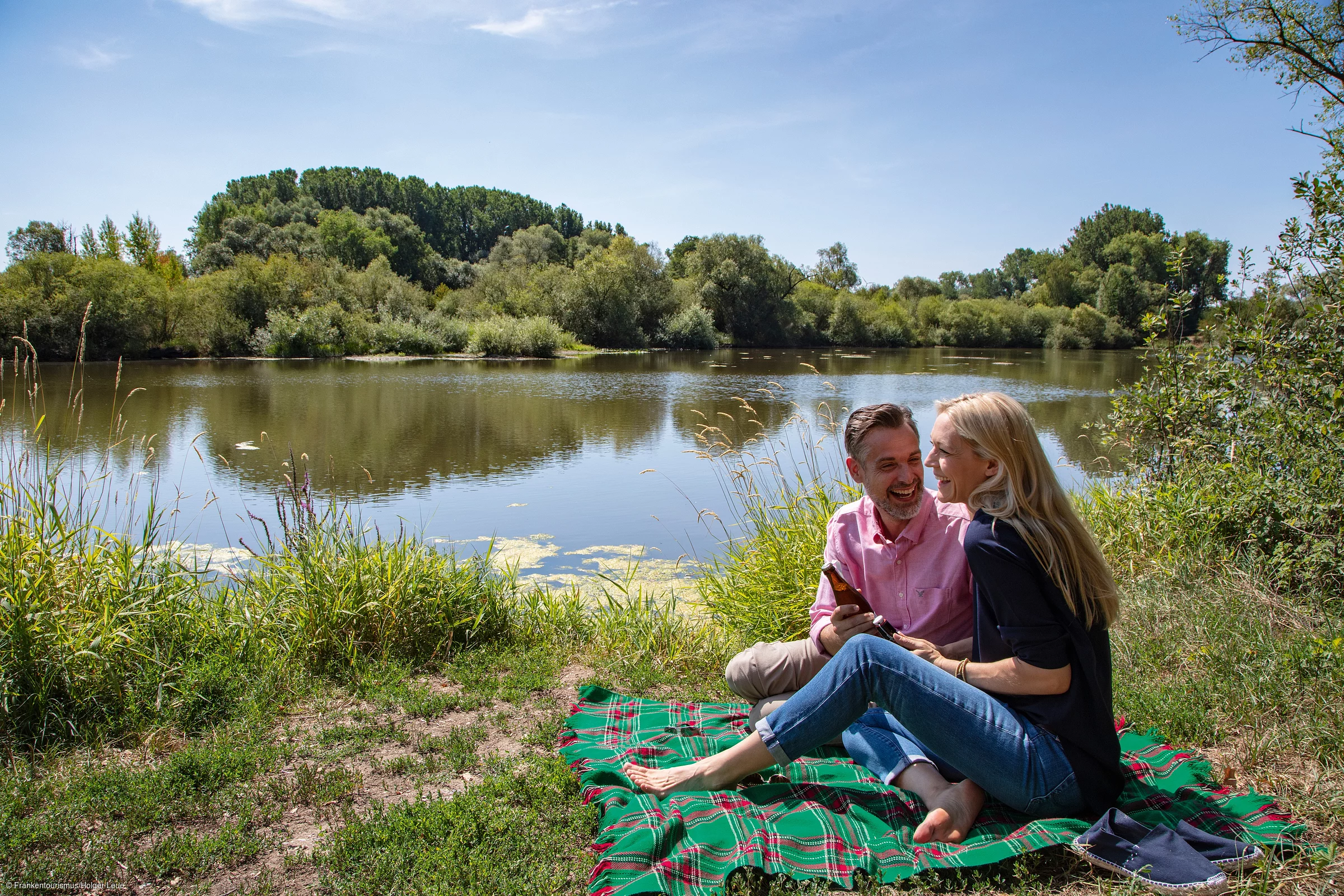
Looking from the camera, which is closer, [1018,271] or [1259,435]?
[1259,435]

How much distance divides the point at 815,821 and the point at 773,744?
0.24 meters

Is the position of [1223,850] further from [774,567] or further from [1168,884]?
[774,567]

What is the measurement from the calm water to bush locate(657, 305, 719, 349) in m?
12.9

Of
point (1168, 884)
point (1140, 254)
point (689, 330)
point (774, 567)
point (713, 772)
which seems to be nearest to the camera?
point (1168, 884)

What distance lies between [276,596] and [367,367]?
25335 millimetres

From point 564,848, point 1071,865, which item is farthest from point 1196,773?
point 564,848

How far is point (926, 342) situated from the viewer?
53.5m

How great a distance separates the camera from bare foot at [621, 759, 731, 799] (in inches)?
95.0

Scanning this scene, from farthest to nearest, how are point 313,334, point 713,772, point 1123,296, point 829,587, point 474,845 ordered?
point 1123,296 < point 313,334 < point 829,587 < point 713,772 < point 474,845

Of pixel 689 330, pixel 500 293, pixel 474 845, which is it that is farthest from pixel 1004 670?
pixel 500 293

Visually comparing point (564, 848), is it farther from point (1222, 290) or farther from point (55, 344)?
point (55, 344)

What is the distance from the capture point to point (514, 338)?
114ft

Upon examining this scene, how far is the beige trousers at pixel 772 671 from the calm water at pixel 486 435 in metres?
2.37

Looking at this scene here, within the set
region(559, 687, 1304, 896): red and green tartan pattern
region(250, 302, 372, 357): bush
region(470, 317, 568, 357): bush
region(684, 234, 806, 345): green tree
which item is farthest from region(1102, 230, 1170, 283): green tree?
region(559, 687, 1304, 896): red and green tartan pattern
